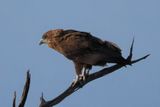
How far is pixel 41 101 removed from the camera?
6.82 m

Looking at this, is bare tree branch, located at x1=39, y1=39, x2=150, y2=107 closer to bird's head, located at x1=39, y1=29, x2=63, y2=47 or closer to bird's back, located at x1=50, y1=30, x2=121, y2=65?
bird's back, located at x1=50, y1=30, x2=121, y2=65

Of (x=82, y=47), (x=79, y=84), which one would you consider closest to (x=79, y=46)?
(x=82, y=47)

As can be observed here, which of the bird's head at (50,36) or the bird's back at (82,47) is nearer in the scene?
the bird's back at (82,47)

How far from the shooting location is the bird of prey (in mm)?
10359

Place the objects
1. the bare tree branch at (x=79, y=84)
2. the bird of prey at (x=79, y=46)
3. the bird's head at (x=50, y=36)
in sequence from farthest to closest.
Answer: the bird's head at (x=50, y=36), the bird of prey at (x=79, y=46), the bare tree branch at (x=79, y=84)

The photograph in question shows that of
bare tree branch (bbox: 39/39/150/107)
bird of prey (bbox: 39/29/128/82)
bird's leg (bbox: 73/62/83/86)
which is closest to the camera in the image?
bare tree branch (bbox: 39/39/150/107)

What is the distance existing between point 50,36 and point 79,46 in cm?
71

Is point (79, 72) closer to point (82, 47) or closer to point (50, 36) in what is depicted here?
point (82, 47)

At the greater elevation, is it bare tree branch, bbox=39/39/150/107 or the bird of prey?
bare tree branch, bbox=39/39/150/107

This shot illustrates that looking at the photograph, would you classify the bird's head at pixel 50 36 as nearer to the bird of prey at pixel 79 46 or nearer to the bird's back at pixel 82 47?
the bird of prey at pixel 79 46

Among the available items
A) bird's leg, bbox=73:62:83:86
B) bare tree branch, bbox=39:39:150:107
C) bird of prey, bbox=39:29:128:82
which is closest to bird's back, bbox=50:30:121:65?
bird of prey, bbox=39:29:128:82

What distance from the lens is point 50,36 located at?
35.7 ft

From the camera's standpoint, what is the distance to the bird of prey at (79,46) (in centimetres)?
1036

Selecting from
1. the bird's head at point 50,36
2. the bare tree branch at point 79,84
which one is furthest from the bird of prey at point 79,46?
the bare tree branch at point 79,84
